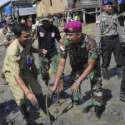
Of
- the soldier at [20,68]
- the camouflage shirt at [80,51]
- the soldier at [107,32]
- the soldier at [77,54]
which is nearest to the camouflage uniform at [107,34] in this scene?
the soldier at [107,32]

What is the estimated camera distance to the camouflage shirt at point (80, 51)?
22.7ft

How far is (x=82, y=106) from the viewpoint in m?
8.52

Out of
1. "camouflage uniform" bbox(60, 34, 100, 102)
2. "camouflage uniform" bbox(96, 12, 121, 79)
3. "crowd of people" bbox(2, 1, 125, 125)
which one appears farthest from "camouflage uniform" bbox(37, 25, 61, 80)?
"camouflage uniform" bbox(60, 34, 100, 102)

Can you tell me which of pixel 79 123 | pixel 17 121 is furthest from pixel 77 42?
pixel 17 121

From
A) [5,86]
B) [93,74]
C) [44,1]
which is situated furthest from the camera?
[44,1]

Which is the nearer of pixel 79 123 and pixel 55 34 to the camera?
pixel 79 123

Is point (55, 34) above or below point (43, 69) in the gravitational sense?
above

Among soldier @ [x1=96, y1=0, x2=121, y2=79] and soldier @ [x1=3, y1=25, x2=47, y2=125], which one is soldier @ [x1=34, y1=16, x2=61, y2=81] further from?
soldier @ [x1=3, y1=25, x2=47, y2=125]

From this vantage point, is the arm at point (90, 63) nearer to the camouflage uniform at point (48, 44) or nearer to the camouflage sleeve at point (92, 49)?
the camouflage sleeve at point (92, 49)

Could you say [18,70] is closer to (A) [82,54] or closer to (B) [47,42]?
(A) [82,54]

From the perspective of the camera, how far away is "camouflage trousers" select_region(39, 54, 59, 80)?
916 centimetres

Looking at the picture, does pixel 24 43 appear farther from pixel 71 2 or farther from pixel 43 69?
pixel 71 2

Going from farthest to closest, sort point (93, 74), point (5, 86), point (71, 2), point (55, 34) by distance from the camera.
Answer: point (71, 2)
point (5, 86)
point (55, 34)
point (93, 74)

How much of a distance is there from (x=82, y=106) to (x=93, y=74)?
34.5 inches
